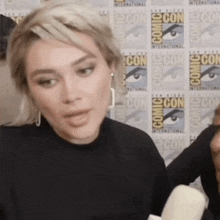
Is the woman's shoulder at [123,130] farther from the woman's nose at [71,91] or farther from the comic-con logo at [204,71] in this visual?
the comic-con logo at [204,71]

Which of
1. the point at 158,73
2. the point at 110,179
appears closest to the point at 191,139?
the point at 158,73

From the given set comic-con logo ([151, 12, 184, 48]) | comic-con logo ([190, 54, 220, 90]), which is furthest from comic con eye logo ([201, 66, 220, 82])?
comic-con logo ([151, 12, 184, 48])

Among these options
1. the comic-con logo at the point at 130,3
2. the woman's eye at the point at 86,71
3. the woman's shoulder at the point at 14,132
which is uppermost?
the comic-con logo at the point at 130,3

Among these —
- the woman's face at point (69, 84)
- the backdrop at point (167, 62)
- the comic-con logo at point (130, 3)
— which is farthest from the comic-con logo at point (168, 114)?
the woman's face at point (69, 84)

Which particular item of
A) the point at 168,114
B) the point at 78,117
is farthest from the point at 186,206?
the point at 168,114

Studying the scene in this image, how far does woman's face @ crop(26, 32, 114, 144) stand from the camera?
430 millimetres

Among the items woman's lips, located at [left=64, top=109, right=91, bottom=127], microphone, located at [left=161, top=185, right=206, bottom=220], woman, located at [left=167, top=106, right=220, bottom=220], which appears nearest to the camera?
microphone, located at [left=161, top=185, right=206, bottom=220]

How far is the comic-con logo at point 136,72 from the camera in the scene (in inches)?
33.2

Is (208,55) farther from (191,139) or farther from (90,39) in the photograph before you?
(90,39)

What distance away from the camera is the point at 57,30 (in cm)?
42

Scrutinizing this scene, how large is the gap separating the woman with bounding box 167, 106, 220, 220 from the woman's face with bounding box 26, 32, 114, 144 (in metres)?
0.30

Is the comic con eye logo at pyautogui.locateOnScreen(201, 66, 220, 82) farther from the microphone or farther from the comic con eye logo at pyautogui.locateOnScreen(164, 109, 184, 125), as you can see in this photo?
the microphone

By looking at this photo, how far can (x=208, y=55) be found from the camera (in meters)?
0.84

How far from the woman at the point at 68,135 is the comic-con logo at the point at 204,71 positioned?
0.37 m
